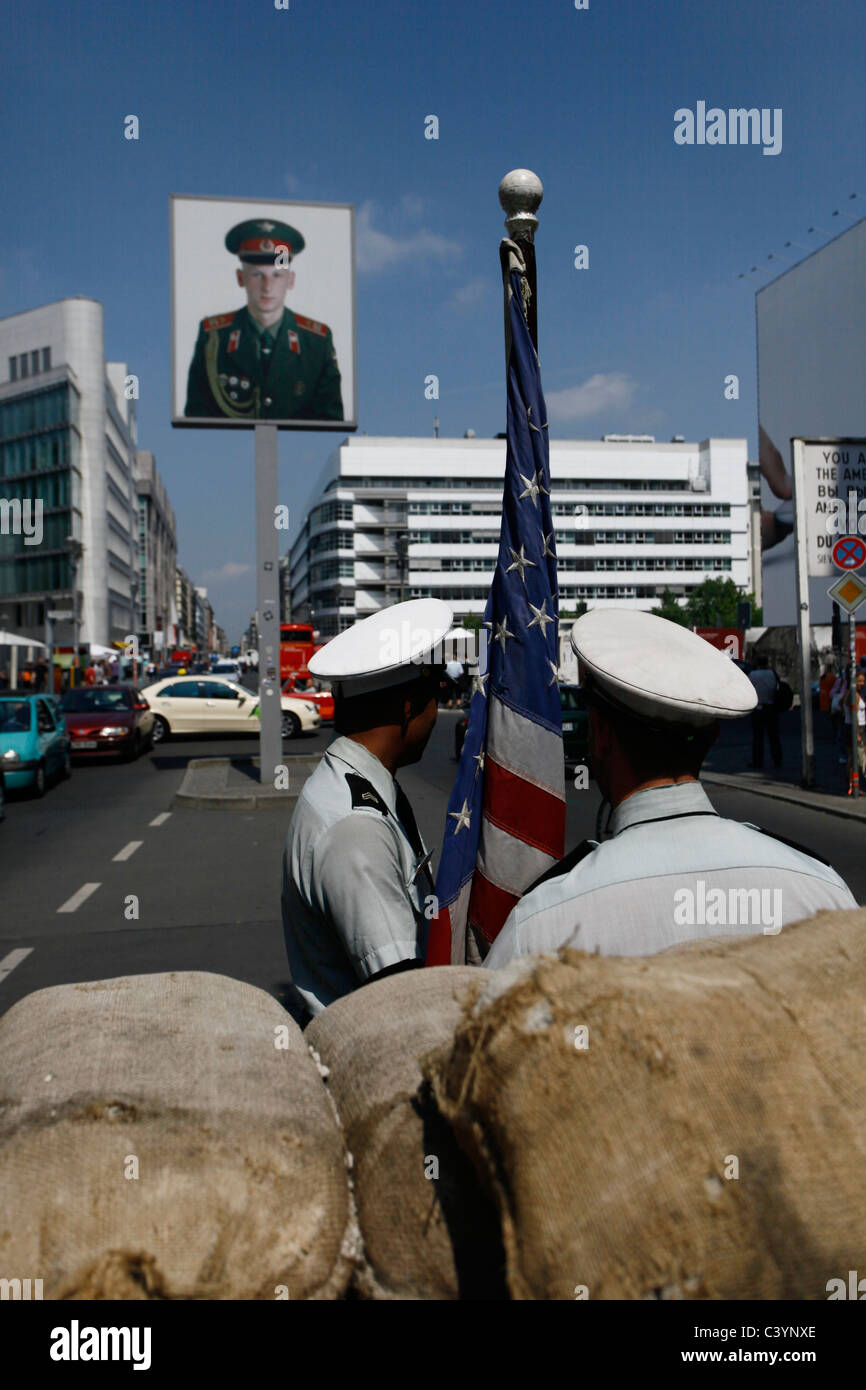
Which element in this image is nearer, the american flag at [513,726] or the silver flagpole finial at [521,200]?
the american flag at [513,726]

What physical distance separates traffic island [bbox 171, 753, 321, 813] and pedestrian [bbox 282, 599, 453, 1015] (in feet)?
36.1

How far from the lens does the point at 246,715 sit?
2816 cm

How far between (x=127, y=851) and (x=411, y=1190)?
37.1 ft

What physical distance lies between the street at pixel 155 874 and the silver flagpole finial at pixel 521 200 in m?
4.05

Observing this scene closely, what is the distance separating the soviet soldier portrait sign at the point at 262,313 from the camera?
16094 mm

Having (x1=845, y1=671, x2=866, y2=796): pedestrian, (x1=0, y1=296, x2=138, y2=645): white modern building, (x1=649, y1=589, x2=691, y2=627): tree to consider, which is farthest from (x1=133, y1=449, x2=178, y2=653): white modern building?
(x1=845, y1=671, x2=866, y2=796): pedestrian

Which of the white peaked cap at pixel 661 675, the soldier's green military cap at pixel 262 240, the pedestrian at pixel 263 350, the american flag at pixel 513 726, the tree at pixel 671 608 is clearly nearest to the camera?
the white peaked cap at pixel 661 675

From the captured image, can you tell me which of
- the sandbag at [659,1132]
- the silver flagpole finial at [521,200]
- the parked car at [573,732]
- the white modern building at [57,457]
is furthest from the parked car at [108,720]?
the white modern building at [57,457]

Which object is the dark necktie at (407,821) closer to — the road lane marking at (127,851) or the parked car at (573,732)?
the road lane marking at (127,851)

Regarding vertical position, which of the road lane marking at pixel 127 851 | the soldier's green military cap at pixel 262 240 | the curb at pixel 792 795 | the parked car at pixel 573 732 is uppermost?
the soldier's green military cap at pixel 262 240

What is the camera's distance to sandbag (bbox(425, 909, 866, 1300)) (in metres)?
1.17

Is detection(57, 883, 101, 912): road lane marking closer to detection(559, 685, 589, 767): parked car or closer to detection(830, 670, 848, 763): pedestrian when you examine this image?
detection(559, 685, 589, 767): parked car

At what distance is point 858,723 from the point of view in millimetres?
15328
